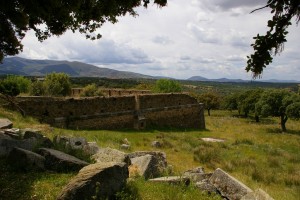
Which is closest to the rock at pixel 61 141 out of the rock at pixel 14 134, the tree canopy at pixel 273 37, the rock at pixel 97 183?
the rock at pixel 14 134

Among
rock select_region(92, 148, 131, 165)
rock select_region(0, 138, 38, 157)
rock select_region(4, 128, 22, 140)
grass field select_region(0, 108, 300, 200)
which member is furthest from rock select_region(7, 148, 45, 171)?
rock select_region(4, 128, 22, 140)

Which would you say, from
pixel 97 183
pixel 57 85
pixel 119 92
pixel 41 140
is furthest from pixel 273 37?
pixel 57 85

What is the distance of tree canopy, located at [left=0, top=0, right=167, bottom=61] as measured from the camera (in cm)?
962

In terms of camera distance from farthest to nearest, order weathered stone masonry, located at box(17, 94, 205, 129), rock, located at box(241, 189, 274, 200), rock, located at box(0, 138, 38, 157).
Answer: weathered stone masonry, located at box(17, 94, 205, 129) < rock, located at box(0, 138, 38, 157) < rock, located at box(241, 189, 274, 200)

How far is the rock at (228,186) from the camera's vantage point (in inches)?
344

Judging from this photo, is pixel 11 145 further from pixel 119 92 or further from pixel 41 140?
pixel 119 92

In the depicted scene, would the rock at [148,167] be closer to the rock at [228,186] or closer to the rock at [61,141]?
the rock at [228,186]

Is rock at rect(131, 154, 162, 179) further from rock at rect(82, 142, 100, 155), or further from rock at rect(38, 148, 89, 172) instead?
rock at rect(38, 148, 89, 172)

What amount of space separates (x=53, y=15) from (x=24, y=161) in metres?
5.45

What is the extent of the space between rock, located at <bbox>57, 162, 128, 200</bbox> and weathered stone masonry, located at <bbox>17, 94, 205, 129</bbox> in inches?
514

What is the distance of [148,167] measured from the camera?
31.0 feet

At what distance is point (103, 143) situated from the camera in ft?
51.4

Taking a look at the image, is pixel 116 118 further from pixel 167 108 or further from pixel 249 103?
pixel 249 103

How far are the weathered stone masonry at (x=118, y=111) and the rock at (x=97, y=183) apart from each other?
42.9 feet
